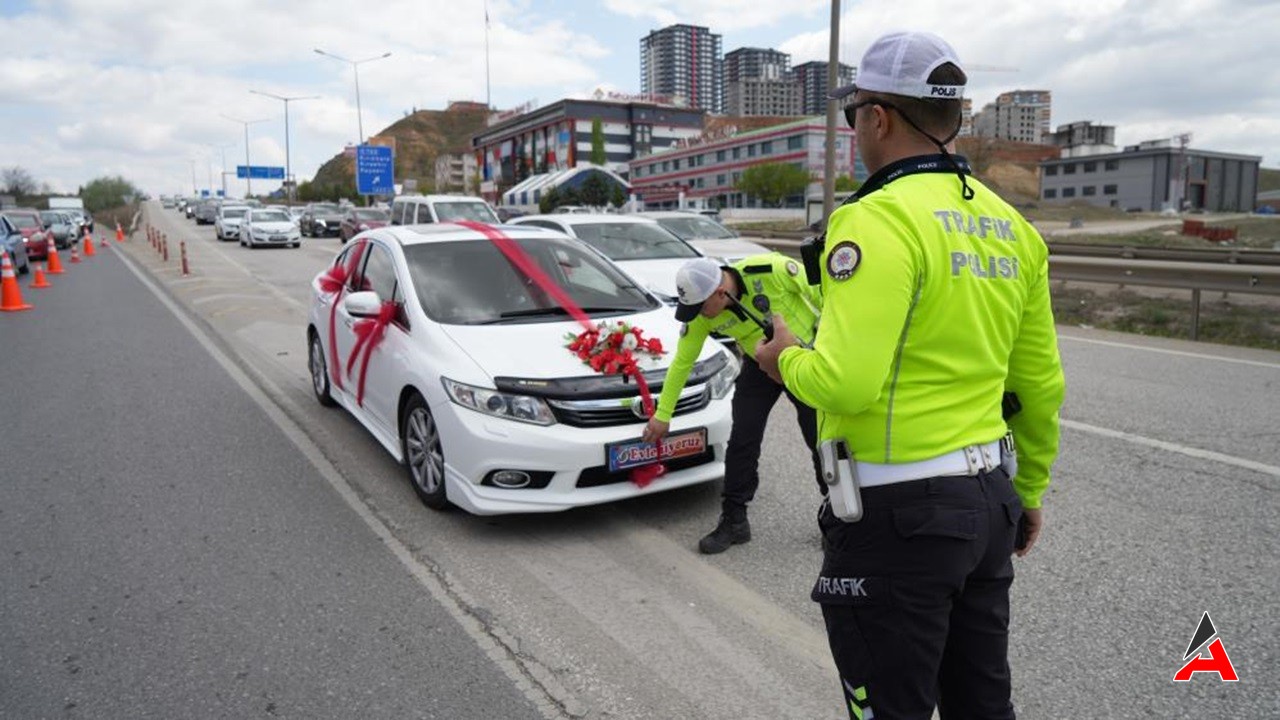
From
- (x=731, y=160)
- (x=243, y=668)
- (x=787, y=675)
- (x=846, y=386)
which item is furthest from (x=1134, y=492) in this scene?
(x=731, y=160)

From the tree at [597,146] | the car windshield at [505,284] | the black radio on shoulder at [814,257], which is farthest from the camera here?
the tree at [597,146]

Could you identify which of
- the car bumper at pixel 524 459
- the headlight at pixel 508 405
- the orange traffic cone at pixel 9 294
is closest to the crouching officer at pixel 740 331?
the car bumper at pixel 524 459

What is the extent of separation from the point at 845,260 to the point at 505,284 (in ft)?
14.2

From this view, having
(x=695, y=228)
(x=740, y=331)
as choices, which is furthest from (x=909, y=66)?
(x=695, y=228)

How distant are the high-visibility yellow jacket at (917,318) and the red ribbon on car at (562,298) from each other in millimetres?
2706

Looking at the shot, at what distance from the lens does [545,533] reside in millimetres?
4844

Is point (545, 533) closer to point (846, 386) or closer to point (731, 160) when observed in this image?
point (846, 386)

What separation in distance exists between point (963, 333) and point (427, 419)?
3.70 meters

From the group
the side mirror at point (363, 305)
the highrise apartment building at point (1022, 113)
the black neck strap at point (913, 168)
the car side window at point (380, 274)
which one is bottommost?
the side mirror at point (363, 305)

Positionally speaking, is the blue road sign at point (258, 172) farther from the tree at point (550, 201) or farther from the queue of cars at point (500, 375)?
the queue of cars at point (500, 375)

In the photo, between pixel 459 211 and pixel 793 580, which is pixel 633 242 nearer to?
pixel 793 580

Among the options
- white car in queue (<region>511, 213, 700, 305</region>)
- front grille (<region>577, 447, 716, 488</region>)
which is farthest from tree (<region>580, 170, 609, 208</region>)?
front grille (<region>577, 447, 716, 488</region>)

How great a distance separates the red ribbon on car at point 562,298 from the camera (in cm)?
476

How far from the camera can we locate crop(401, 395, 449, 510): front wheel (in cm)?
498
